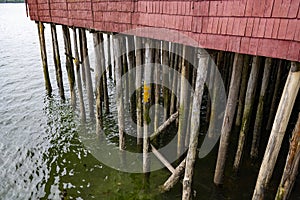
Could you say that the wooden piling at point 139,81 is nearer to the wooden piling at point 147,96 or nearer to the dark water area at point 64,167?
the wooden piling at point 147,96

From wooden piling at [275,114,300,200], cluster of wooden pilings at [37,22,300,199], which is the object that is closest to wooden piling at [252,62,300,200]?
cluster of wooden pilings at [37,22,300,199]

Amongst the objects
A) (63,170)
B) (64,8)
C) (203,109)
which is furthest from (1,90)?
(203,109)

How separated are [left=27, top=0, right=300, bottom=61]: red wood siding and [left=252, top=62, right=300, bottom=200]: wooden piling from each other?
26 cm

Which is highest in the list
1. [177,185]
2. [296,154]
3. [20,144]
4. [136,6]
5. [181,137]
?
[136,6]

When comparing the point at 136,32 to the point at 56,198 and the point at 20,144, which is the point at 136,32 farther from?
the point at 20,144

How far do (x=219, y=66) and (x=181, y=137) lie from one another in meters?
2.34

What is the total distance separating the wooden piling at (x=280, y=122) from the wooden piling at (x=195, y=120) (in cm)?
123

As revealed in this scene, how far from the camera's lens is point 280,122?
3.39m

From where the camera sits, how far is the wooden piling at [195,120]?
13.9ft

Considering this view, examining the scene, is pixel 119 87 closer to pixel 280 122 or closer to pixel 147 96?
pixel 147 96

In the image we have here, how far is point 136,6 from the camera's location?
5.30 metres

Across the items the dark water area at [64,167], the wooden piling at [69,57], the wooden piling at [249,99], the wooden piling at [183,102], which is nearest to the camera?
the wooden piling at [249,99]

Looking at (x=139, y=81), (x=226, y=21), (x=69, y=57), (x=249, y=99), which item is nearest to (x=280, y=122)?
(x=226, y=21)

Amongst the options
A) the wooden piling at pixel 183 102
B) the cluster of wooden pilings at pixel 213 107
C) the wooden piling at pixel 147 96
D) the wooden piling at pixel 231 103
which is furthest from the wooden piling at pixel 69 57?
the wooden piling at pixel 231 103
